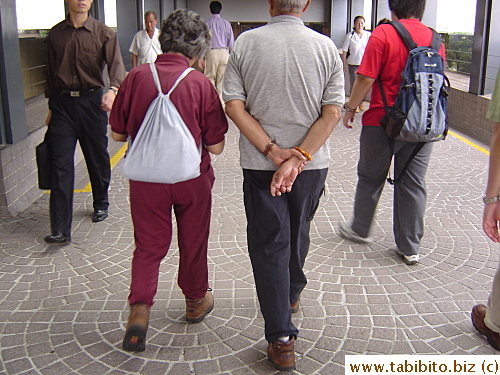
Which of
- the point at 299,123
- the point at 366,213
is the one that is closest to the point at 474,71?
the point at 366,213

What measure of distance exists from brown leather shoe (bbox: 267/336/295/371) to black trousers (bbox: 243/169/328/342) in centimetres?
4

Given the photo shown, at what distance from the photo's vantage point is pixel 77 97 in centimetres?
488

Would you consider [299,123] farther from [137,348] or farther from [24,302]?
[24,302]

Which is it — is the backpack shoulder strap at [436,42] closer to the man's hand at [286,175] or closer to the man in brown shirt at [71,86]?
the man's hand at [286,175]

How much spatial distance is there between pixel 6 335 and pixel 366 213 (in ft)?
9.08

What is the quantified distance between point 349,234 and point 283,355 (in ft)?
6.73

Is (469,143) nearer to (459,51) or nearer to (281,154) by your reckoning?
(459,51)

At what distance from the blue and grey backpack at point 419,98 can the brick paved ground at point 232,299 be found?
40.5 inches

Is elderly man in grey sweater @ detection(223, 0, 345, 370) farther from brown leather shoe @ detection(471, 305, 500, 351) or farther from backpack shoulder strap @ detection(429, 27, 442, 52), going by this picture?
backpack shoulder strap @ detection(429, 27, 442, 52)

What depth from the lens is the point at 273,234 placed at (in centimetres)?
302

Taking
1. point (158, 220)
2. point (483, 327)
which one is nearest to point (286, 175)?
point (158, 220)

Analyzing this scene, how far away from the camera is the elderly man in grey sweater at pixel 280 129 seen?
9.45ft

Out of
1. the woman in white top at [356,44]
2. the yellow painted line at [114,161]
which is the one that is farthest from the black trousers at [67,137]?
the woman in white top at [356,44]

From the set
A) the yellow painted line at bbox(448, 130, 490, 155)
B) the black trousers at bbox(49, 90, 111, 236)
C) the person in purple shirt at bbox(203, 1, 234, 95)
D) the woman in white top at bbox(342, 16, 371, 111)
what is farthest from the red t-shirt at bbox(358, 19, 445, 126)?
the woman in white top at bbox(342, 16, 371, 111)
